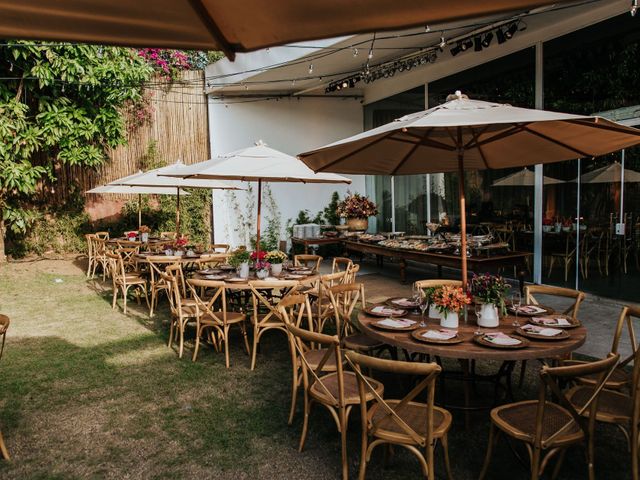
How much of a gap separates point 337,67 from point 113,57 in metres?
4.26

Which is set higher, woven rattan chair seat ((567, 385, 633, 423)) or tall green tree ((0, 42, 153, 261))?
tall green tree ((0, 42, 153, 261))

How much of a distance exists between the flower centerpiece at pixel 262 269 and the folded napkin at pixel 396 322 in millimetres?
1930

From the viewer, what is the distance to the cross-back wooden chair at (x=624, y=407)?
2414mm

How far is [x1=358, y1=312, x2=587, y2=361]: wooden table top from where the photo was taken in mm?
2604

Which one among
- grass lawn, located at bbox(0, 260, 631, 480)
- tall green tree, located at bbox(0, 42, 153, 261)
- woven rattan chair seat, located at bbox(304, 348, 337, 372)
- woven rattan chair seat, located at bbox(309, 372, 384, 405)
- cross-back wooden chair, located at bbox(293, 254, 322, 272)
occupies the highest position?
tall green tree, located at bbox(0, 42, 153, 261)

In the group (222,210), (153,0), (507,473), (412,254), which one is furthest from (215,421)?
(222,210)

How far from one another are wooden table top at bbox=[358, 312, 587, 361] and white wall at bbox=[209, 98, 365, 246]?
8898mm

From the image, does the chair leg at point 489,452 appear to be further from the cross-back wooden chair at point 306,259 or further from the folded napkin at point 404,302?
the cross-back wooden chair at point 306,259

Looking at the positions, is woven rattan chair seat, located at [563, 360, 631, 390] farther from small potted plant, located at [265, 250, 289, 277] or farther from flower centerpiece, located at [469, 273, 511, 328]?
small potted plant, located at [265, 250, 289, 277]

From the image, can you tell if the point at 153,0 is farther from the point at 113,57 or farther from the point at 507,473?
the point at 113,57

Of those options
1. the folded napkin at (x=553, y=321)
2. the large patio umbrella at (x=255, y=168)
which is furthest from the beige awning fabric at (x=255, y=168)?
the folded napkin at (x=553, y=321)

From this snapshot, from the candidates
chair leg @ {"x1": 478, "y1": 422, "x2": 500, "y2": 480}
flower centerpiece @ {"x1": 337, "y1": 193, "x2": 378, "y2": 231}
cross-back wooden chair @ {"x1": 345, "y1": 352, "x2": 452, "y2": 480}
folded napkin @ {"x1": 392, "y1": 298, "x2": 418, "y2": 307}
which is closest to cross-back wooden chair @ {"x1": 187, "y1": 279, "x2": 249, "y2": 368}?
folded napkin @ {"x1": 392, "y1": 298, "x2": 418, "y2": 307}

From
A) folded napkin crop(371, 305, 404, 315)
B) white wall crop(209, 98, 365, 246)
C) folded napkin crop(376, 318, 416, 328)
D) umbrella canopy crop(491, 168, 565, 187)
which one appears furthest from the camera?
white wall crop(209, 98, 365, 246)

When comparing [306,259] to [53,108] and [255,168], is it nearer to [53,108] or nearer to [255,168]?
[255,168]
